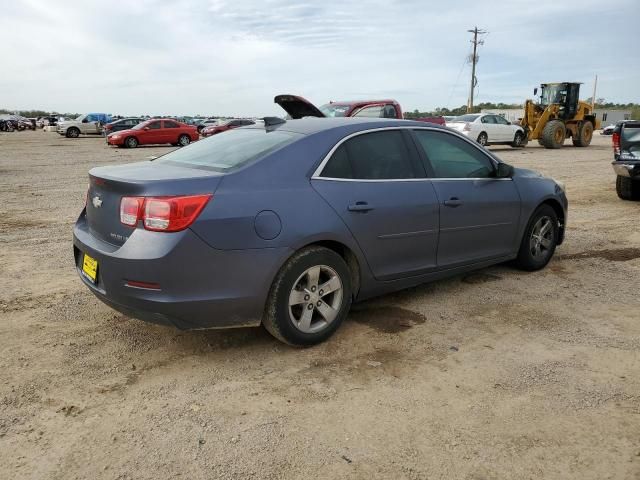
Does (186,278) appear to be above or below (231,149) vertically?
below

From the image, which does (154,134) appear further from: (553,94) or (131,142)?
(553,94)

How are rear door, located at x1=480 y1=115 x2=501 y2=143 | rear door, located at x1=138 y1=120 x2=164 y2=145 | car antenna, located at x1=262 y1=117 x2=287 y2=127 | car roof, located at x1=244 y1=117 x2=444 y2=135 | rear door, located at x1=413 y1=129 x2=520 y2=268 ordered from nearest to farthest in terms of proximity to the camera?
car roof, located at x1=244 y1=117 x2=444 y2=135
car antenna, located at x1=262 y1=117 x2=287 y2=127
rear door, located at x1=413 y1=129 x2=520 y2=268
rear door, located at x1=480 y1=115 x2=501 y2=143
rear door, located at x1=138 y1=120 x2=164 y2=145

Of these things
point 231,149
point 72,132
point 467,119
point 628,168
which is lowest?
point 628,168

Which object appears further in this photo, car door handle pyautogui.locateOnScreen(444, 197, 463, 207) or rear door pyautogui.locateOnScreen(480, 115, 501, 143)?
rear door pyautogui.locateOnScreen(480, 115, 501, 143)

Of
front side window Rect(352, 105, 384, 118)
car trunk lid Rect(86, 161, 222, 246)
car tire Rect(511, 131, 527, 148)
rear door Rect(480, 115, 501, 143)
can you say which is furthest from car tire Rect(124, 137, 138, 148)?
car trunk lid Rect(86, 161, 222, 246)

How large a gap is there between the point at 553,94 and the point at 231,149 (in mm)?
24080

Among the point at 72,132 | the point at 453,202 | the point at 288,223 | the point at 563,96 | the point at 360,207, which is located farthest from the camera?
the point at 72,132

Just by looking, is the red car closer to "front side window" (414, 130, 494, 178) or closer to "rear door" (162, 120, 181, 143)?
"rear door" (162, 120, 181, 143)

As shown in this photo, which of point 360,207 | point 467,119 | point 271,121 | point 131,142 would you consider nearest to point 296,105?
point 271,121

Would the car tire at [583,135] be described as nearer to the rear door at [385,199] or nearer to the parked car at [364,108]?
the parked car at [364,108]

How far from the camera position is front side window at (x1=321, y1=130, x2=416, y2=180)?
3.75 meters

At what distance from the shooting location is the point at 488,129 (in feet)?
74.6

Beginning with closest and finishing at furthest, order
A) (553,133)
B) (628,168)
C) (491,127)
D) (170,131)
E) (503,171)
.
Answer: (503,171), (628,168), (491,127), (553,133), (170,131)

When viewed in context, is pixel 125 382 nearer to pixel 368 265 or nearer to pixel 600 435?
pixel 368 265
